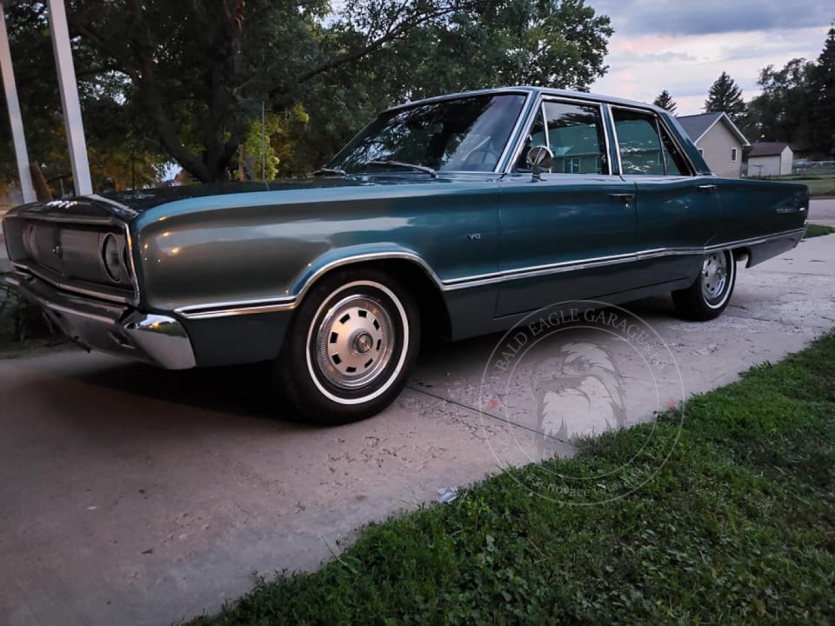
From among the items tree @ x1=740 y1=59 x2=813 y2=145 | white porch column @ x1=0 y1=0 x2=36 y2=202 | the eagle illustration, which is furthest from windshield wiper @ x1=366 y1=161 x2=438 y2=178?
tree @ x1=740 y1=59 x2=813 y2=145

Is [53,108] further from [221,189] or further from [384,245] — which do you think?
[384,245]

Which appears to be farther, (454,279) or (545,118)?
(545,118)

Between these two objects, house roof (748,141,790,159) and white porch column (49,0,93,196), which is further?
house roof (748,141,790,159)

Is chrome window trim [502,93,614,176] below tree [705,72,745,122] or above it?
below

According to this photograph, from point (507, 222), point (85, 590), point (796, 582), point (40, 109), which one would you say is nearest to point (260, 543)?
point (85, 590)

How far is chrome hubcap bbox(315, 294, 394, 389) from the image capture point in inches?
118

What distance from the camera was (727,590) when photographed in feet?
6.20

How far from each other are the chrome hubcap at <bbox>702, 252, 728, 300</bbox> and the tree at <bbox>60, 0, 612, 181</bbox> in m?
4.95

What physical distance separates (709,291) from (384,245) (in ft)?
11.4

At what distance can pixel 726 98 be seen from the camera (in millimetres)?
104438

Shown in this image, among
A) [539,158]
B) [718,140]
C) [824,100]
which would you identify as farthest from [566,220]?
[824,100]

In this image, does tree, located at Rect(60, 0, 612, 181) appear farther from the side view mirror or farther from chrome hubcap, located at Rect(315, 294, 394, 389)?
chrome hubcap, located at Rect(315, 294, 394, 389)

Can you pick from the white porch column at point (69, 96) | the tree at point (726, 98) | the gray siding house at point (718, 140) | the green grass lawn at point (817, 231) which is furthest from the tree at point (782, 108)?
the white porch column at point (69, 96)

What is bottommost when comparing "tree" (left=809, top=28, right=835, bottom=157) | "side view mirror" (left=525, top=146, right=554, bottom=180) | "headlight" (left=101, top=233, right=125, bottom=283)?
"headlight" (left=101, top=233, right=125, bottom=283)
